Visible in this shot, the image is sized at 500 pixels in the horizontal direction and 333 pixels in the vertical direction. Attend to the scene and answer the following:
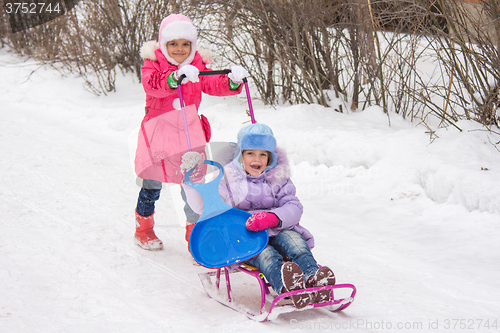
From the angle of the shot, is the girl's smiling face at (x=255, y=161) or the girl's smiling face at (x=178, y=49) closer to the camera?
the girl's smiling face at (x=255, y=161)

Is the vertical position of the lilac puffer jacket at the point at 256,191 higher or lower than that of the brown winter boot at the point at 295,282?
higher

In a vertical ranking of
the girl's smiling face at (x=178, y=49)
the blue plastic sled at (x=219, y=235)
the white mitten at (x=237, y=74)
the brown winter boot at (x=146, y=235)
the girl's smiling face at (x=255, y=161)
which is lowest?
the brown winter boot at (x=146, y=235)

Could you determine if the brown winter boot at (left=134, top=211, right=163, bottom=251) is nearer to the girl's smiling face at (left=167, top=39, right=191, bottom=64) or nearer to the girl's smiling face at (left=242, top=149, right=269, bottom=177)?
the girl's smiling face at (left=242, top=149, right=269, bottom=177)

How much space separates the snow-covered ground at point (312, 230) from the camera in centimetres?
229

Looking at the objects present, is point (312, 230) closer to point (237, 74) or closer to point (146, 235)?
point (146, 235)

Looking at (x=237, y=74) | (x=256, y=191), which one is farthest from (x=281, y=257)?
(x=237, y=74)

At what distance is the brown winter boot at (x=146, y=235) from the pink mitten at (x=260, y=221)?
3.77 ft

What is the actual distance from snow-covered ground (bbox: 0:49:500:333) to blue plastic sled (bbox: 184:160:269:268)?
1.05 feet

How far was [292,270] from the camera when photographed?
7.15 ft

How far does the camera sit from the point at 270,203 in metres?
2.73

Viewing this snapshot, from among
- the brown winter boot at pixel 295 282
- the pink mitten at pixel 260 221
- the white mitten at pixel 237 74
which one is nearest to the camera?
the brown winter boot at pixel 295 282

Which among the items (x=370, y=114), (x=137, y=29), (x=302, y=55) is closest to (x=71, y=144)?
(x=302, y=55)

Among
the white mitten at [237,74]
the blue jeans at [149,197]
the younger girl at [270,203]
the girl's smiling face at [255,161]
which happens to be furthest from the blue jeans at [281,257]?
the white mitten at [237,74]

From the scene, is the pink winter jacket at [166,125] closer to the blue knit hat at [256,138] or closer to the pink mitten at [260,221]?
the blue knit hat at [256,138]
